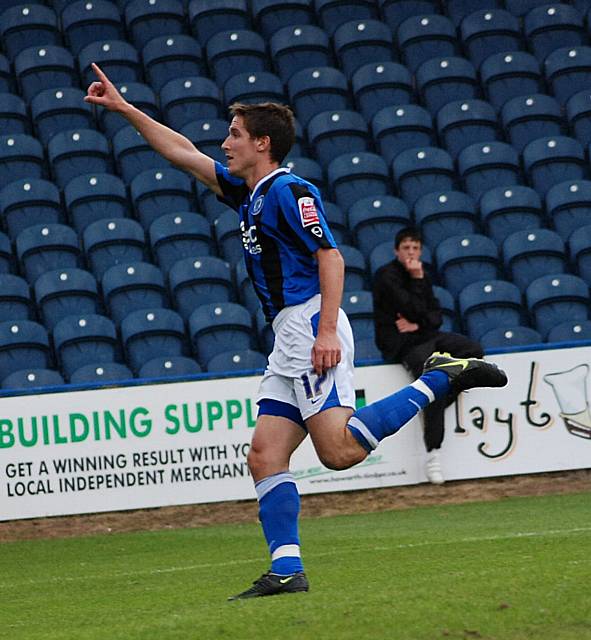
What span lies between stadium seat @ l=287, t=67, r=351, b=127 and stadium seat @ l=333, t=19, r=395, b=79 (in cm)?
52

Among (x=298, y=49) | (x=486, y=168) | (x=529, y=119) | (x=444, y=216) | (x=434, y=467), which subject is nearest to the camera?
(x=434, y=467)

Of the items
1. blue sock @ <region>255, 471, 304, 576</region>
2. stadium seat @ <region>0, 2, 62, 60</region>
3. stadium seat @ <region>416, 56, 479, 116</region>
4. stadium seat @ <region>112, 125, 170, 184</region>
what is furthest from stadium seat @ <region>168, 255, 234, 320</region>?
blue sock @ <region>255, 471, 304, 576</region>

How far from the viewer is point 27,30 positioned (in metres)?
15.5

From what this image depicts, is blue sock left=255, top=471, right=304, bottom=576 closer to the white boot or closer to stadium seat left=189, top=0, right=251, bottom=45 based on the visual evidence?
the white boot

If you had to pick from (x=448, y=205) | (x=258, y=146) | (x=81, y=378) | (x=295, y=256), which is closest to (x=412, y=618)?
(x=295, y=256)

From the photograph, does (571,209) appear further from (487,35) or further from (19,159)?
(19,159)

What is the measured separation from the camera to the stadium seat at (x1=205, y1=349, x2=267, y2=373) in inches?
452

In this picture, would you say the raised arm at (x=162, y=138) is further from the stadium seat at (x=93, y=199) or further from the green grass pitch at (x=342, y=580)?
the stadium seat at (x=93, y=199)

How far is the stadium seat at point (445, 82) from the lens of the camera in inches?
592

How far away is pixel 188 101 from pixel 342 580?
9908 mm

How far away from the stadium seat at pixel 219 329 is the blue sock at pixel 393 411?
6.70 m

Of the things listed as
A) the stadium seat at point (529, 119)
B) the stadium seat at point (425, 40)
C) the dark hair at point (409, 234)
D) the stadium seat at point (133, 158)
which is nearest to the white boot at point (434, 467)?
→ the dark hair at point (409, 234)

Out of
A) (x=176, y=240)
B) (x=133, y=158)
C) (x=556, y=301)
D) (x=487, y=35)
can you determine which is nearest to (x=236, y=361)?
(x=176, y=240)

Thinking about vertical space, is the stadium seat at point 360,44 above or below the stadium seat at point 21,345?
above
